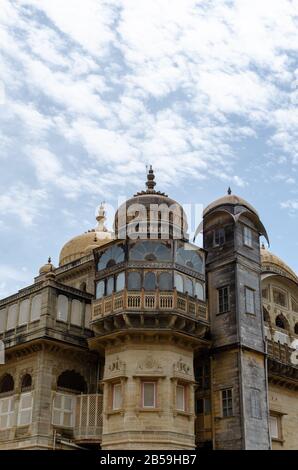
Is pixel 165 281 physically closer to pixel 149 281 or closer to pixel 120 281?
pixel 149 281

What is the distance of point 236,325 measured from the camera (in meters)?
33.1

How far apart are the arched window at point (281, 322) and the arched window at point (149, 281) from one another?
11.7 metres

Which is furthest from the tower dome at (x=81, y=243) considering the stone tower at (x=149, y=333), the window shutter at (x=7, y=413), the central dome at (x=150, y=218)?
the window shutter at (x=7, y=413)

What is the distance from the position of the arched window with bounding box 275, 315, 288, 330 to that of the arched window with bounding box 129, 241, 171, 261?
1127cm

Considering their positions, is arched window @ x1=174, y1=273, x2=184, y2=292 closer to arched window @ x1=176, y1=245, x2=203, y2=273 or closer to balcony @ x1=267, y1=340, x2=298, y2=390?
arched window @ x1=176, y1=245, x2=203, y2=273

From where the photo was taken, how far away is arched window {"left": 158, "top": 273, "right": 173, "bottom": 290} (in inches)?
1267

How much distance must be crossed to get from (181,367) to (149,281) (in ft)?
13.7

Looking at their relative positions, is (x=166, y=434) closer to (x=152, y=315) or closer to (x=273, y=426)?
(x=152, y=315)

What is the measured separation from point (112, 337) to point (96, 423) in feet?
13.1

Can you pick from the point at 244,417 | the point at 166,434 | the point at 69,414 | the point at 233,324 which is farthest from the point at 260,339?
the point at 69,414

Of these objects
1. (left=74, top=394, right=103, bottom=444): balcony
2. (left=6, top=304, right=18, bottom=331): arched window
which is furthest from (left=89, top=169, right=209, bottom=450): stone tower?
(left=6, top=304, right=18, bottom=331): arched window

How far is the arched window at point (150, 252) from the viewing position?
32.9 m

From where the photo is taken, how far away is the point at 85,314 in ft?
114

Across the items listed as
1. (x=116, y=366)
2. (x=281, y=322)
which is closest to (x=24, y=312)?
(x=116, y=366)
